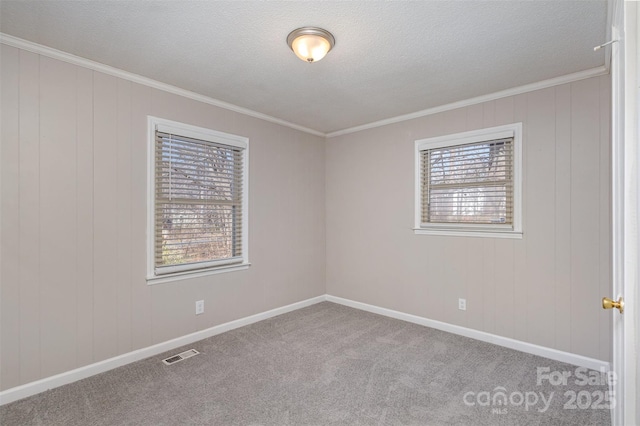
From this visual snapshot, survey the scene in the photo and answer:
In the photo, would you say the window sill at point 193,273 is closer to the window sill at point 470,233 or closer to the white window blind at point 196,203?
the white window blind at point 196,203

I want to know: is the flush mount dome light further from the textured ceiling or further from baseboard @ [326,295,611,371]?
baseboard @ [326,295,611,371]

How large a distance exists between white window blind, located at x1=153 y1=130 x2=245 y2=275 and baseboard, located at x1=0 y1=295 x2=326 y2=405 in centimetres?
67

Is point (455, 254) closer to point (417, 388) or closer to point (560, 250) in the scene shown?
point (560, 250)

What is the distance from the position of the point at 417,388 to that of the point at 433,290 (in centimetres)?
143

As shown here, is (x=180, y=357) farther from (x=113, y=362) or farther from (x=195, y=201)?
(x=195, y=201)

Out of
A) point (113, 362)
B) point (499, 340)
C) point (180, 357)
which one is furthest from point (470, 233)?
point (113, 362)

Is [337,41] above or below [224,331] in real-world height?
above

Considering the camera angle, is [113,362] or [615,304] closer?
[615,304]

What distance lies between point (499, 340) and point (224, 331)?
9.10ft

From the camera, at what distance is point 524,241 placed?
3.01m

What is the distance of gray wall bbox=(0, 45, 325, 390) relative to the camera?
2.22m

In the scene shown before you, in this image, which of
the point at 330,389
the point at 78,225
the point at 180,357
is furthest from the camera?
the point at 180,357

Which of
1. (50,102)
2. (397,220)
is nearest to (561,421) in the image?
(397,220)

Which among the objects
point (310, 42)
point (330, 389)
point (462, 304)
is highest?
point (310, 42)
